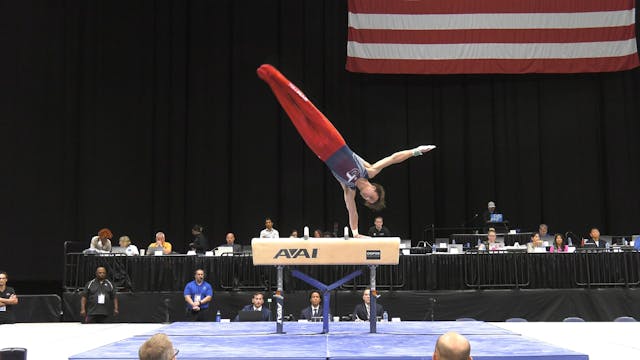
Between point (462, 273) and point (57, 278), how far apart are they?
9295 mm

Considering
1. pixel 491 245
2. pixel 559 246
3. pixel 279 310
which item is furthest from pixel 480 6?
pixel 279 310

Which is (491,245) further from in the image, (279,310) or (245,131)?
(245,131)

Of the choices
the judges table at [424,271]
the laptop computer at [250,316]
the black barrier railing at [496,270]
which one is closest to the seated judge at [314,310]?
the laptop computer at [250,316]

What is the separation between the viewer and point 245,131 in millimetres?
16281

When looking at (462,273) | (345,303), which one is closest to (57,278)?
(345,303)

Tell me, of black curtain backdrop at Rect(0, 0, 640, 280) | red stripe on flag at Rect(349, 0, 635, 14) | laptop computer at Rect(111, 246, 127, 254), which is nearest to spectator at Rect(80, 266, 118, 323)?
laptop computer at Rect(111, 246, 127, 254)

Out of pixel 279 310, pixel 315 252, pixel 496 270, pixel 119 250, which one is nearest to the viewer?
pixel 315 252

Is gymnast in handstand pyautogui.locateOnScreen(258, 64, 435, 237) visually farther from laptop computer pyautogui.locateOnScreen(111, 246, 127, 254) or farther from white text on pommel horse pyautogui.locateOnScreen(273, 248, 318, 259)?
laptop computer pyautogui.locateOnScreen(111, 246, 127, 254)

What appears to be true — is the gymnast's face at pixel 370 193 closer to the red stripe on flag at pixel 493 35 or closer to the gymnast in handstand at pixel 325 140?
the gymnast in handstand at pixel 325 140

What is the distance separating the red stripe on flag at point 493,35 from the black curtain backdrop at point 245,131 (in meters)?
1.55

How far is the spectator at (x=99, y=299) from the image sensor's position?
35.4ft

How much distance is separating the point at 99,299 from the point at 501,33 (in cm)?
1009

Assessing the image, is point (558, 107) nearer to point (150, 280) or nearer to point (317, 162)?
point (317, 162)

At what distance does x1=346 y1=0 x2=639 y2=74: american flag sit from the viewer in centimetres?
1504
